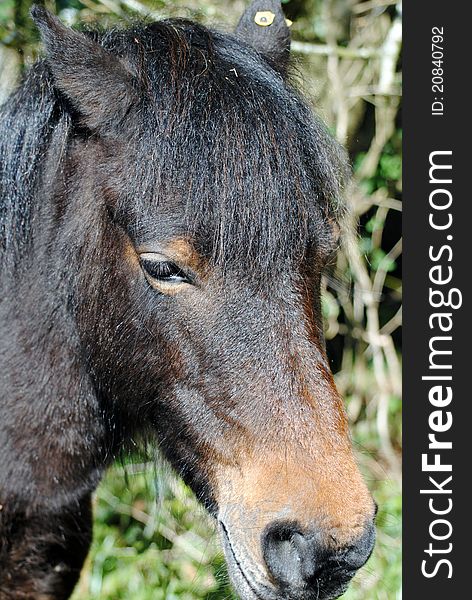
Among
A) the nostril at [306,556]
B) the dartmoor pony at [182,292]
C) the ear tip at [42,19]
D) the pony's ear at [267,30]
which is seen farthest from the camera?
the pony's ear at [267,30]

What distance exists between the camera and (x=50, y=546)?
3.18 meters

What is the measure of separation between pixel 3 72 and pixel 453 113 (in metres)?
2.61

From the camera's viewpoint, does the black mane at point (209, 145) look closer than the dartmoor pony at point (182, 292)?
No

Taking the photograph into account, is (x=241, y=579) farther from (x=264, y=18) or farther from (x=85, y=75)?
(x=264, y=18)

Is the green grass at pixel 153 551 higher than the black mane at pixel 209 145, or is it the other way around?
the black mane at pixel 209 145

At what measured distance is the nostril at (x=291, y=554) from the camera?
2080 mm

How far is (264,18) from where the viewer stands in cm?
315

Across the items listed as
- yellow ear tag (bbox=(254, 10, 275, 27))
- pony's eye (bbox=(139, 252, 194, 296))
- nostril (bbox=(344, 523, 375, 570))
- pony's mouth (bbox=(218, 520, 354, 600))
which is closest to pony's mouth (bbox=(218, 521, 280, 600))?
pony's mouth (bbox=(218, 520, 354, 600))

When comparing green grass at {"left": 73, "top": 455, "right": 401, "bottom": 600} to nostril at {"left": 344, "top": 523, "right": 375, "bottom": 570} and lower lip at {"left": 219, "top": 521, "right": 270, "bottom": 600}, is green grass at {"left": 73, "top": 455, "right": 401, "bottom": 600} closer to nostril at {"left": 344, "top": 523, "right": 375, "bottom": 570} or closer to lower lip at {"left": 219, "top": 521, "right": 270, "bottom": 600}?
lower lip at {"left": 219, "top": 521, "right": 270, "bottom": 600}

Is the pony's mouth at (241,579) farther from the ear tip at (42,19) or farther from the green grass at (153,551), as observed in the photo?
the ear tip at (42,19)

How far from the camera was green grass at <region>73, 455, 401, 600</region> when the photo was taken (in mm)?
4168

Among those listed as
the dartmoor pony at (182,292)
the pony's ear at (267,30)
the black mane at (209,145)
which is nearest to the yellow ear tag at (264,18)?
the pony's ear at (267,30)

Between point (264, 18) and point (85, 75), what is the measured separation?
39.4 inches

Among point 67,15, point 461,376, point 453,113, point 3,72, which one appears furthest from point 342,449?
point 67,15
